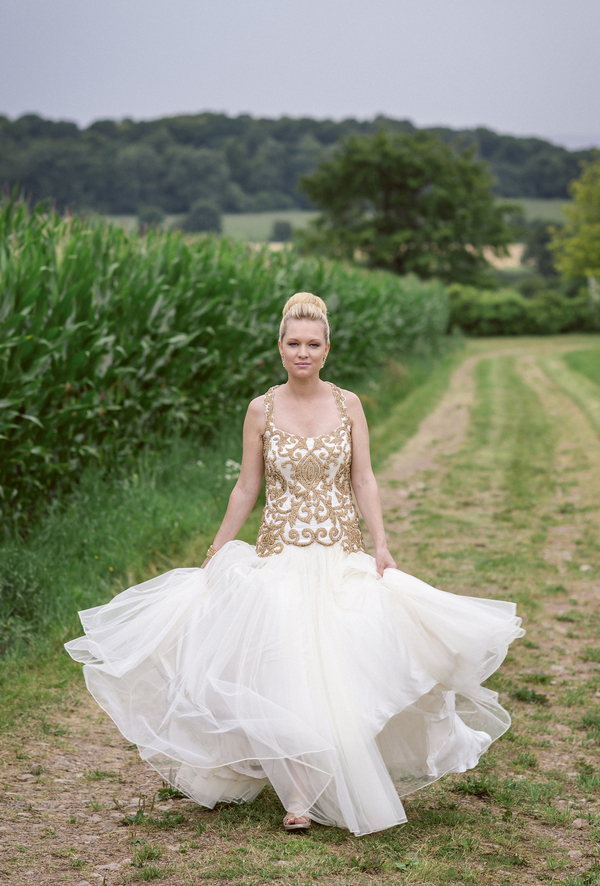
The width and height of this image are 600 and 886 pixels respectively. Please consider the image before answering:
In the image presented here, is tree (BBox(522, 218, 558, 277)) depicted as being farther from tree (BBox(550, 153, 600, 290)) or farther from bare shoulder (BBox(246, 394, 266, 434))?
bare shoulder (BBox(246, 394, 266, 434))

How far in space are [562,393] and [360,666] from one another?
17.6 meters

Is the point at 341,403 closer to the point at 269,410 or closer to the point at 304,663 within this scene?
the point at 269,410

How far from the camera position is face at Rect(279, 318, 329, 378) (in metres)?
3.43

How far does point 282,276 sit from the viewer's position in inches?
467

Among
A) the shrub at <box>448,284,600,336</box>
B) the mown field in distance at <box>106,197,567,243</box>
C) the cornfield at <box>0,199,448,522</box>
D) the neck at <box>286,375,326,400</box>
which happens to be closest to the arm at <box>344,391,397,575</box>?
the neck at <box>286,375,326,400</box>

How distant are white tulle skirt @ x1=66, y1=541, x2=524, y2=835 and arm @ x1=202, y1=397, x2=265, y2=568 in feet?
0.42

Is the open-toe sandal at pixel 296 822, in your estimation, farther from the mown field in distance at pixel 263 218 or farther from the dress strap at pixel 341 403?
the mown field in distance at pixel 263 218

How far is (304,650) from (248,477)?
86 centimetres

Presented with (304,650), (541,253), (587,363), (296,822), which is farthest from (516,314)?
(296,822)

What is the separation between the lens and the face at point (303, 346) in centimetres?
343

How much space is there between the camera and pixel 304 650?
9.93 feet

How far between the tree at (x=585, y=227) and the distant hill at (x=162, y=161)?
17.8 metres

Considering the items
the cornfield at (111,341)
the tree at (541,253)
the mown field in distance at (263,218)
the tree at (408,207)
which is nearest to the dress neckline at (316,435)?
the cornfield at (111,341)

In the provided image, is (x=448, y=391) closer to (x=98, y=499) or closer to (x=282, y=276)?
(x=282, y=276)
